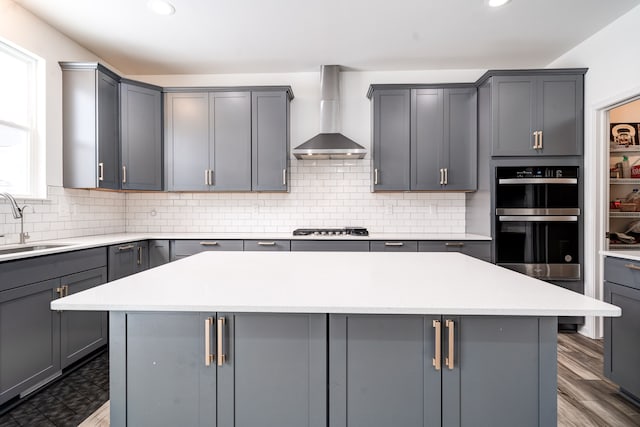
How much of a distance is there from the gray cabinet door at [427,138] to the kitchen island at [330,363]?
2.58 meters

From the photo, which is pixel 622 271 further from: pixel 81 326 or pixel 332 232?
pixel 81 326

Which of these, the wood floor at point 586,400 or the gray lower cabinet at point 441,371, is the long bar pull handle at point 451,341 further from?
the wood floor at point 586,400

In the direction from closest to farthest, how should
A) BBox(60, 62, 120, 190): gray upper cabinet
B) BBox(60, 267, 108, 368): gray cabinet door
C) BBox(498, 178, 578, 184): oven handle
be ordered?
BBox(60, 267, 108, 368): gray cabinet door, BBox(60, 62, 120, 190): gray upper cabinet, BBox(498, 178, 578, 184): oven handle

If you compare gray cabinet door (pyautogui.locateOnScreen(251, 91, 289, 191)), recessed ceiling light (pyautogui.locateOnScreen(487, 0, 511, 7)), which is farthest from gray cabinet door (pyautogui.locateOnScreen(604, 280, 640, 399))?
gray cabinet door (pyautogui.locateOnScreen(251, 91, 289, 191))

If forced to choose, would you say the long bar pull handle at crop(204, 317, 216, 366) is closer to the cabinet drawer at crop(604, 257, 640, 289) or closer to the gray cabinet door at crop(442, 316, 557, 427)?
the gray cabinet door at crop(442, 316, 557, 427)

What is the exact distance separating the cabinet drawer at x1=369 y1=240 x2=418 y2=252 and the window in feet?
10.6

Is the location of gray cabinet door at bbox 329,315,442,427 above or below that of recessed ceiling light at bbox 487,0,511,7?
below

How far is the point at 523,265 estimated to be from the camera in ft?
10.7

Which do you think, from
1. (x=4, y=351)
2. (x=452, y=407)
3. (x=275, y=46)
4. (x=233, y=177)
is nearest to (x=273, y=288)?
(x=452, y=407)

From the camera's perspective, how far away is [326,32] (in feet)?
10.1

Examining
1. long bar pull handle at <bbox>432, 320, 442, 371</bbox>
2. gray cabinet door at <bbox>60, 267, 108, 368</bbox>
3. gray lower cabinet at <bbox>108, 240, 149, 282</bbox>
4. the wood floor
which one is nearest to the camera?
long bar pull handle at <bbox>432, 320, 442, 371</bbox>

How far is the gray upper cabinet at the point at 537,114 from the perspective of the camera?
3.21m

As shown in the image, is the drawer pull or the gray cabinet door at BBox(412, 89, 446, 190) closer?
the drawer pull

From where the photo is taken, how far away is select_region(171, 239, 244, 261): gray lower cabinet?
11.3 ft
